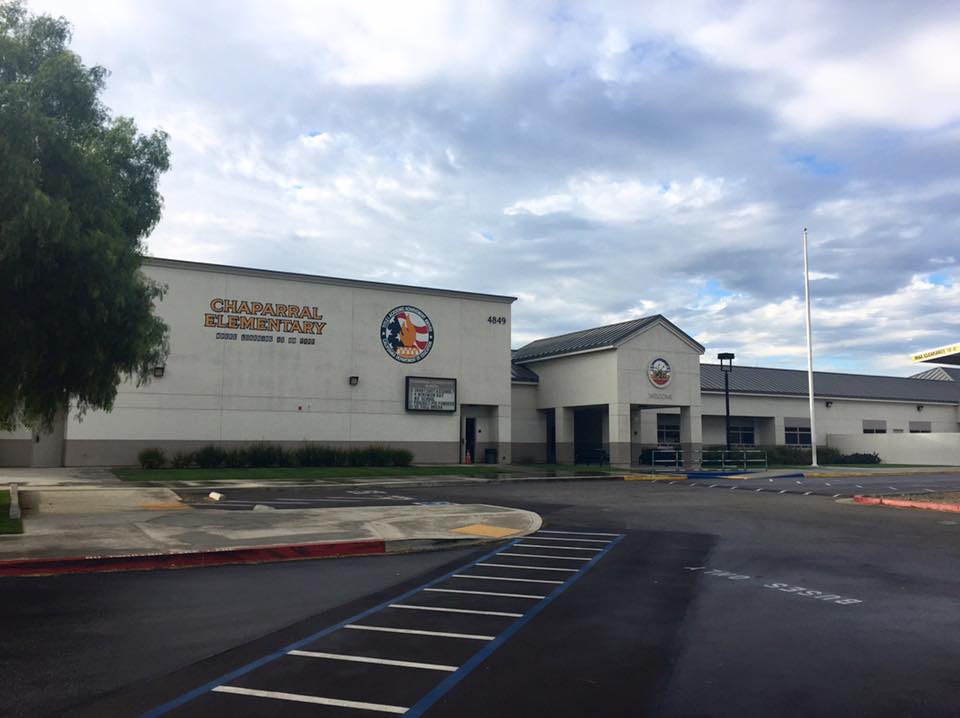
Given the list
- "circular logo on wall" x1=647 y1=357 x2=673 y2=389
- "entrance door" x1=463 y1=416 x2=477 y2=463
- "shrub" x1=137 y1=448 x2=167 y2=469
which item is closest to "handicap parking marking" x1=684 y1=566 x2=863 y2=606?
"shrub" x1=137 y1=448 x2=167 y2=469

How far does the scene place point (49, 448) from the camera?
30953 millimetres

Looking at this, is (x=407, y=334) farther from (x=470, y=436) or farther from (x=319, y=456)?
(x=319, y=456)

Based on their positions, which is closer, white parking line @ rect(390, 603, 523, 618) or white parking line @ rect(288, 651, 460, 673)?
white parking line @ rect(288, 651, 460, 673)

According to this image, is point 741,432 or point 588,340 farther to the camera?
point 741,432

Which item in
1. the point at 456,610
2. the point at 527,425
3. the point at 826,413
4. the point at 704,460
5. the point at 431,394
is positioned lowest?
the point at 456,610

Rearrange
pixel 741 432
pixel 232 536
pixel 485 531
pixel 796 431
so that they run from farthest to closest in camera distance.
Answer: pixel 796 431 → pixel 741 432 → pixel 485 531 → pixel 232 536

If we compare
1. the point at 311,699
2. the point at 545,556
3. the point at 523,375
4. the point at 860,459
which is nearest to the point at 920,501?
the point at 545,556

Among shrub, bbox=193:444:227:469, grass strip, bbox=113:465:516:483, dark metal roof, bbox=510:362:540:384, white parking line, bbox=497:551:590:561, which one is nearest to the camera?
white parking line, bbox=497:551:590:561

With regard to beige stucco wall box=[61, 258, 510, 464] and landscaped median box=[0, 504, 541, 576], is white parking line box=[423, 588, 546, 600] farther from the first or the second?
beige stucco wall box=[61, 258, 510, 464]

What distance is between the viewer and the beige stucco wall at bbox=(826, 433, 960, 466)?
1935 inches

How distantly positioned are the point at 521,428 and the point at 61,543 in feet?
114

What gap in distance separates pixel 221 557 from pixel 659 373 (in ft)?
108

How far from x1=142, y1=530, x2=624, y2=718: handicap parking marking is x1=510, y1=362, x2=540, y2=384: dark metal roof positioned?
110ft

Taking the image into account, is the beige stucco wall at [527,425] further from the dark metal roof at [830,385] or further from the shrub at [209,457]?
the shrub at [209,457]
